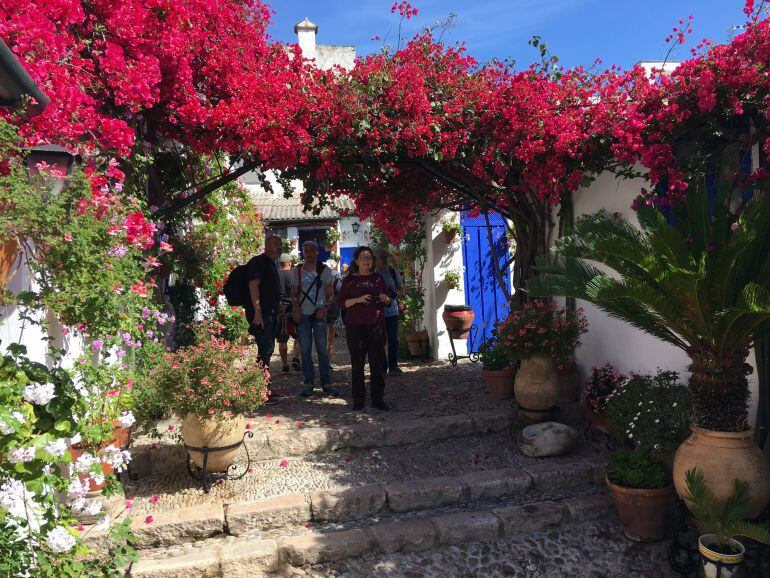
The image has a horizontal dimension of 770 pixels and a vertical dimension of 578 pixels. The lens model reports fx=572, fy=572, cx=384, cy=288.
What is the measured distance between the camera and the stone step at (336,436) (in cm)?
455

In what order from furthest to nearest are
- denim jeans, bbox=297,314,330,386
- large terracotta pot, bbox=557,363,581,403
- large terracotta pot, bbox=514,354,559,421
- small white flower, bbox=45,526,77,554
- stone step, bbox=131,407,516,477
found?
denim jeans, bbox=297,314,330,386
large terracotta pot, bbox=557,363,581,403
large terracotta pot, bbox=514,354,559,421
stone step, bbox=131,407,516,477
small white flower, bbox=45,526,77,554

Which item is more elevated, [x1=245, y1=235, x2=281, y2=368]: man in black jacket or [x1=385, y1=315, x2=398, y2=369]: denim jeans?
[x1=245, y1=235, x2=281, y2=368]: man in black jacket

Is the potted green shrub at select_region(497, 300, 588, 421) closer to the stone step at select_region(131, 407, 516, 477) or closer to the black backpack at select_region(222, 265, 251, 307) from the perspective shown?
the stone step at select_region(131, 407, 516, 477)

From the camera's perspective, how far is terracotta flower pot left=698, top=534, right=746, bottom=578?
3.09 meters

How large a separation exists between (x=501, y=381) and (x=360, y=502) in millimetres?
2430

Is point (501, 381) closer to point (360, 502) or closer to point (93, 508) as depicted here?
point (360, 502)

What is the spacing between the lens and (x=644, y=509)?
12.5 feet

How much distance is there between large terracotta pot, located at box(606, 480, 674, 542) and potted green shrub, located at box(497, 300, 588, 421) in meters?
1.38

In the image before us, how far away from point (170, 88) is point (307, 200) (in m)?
1.59

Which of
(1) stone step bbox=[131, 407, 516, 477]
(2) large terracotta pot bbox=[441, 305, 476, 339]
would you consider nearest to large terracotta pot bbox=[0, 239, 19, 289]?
(1) stone step bbox=[131, 407, 516, 477]

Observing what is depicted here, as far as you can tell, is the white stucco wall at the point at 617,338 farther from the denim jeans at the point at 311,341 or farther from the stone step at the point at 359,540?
the denim jeans at the point at 311,341

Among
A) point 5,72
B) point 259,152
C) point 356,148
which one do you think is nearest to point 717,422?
point 356,148

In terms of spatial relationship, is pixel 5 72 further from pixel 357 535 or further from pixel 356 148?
pixel 357 535

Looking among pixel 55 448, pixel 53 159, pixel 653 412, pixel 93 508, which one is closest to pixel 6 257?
pixel 53 159
